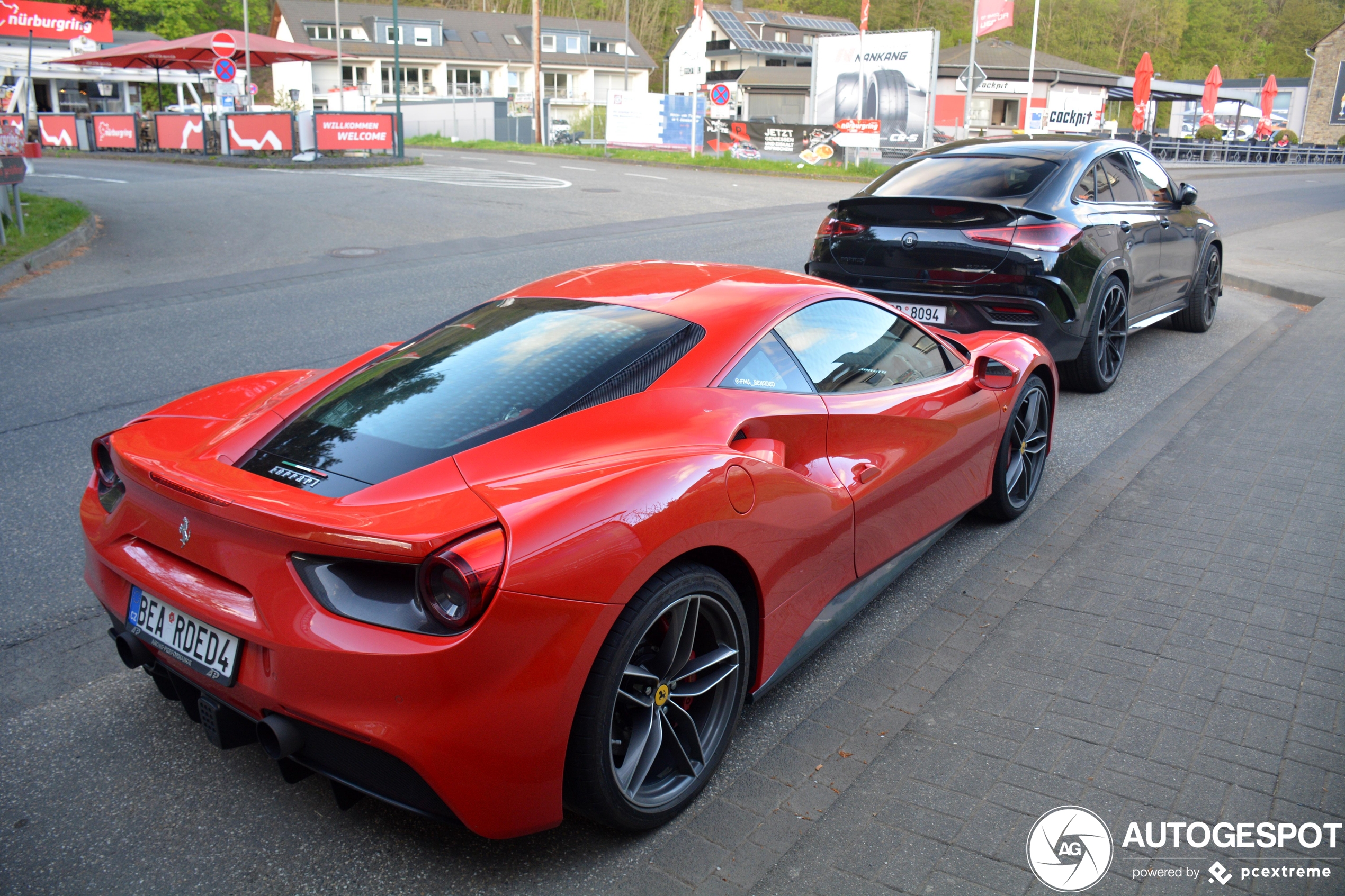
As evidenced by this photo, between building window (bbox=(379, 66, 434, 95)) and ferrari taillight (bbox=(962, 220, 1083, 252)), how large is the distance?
72.0 meters

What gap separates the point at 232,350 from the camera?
7.64 metres

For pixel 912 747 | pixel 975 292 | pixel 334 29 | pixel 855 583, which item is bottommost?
pixel 912 747

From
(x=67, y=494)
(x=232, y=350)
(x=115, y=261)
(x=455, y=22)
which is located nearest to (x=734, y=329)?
(x=67, y=494)

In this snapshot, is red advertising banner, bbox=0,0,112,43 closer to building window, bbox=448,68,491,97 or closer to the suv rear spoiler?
building window, bbox=448,68,491,97

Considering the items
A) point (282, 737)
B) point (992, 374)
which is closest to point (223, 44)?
point (992, 374)

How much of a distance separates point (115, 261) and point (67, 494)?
8.50 metres

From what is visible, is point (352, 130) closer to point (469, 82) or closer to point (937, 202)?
point (937, 202)

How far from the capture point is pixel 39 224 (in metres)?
13.5

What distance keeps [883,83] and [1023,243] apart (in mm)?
30552

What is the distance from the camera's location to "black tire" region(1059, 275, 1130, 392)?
6.66 m

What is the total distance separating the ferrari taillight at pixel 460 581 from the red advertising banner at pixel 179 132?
105 ft

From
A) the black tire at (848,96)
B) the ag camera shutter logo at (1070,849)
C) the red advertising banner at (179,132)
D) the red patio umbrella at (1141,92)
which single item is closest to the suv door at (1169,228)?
the ag camera shutter logo at (1070,849)

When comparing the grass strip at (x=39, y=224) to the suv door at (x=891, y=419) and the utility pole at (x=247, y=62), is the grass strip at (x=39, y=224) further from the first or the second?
the utility pole at (x=247, y=62)

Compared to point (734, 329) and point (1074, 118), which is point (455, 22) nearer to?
point (1074, 118)
